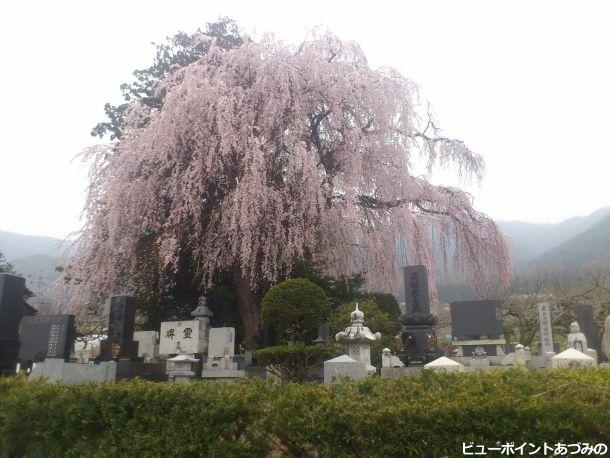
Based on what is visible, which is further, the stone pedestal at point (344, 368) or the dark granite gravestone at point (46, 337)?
the dark granite gravestone at point (46, 337)

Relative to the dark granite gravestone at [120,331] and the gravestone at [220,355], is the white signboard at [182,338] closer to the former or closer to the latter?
the gravestone at [220,355]

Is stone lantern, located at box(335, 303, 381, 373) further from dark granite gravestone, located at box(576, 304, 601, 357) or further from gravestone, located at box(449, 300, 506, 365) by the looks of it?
dark granite gravestone, located at box(576, 304, 601, 357)

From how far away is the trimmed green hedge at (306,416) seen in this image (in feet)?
8.32

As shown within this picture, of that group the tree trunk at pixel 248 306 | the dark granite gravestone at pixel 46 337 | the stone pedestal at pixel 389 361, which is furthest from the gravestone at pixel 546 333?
the dark granite gravestone at pixel 46 337

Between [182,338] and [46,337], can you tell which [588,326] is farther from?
[46,337]

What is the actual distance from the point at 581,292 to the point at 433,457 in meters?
18.8

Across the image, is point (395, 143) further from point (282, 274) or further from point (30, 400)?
point (30, 400)

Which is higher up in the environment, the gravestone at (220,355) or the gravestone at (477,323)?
the gravestone at (477,323)

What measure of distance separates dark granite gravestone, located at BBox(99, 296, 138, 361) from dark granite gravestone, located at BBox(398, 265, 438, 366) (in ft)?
18.7

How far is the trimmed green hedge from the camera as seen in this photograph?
2.54 m

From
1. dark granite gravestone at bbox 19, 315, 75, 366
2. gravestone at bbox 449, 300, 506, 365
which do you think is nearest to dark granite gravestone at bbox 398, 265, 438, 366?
gravestone at bbox 449, 300, 506, 365

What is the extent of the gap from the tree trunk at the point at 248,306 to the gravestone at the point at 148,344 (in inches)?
95.2

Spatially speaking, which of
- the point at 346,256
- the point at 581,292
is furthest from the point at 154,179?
the point at 581,292

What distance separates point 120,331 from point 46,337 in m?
1.87
